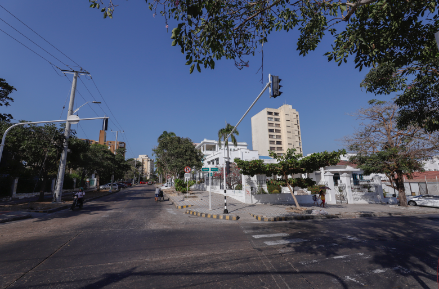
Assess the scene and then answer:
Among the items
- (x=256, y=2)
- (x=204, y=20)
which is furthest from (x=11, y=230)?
(x=256, y=2)

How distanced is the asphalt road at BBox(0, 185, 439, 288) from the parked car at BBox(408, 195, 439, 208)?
51.3ft

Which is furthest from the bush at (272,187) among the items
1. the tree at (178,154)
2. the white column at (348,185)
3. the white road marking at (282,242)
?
the tree at (178,154)

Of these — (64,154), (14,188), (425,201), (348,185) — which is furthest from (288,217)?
(14,188)

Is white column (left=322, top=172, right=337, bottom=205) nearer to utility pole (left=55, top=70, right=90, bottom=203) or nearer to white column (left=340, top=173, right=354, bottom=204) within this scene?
white column (left=340, top=173, right=354, bottom=204)

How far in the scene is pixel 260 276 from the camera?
425 cm

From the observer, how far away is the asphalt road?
4004 mm

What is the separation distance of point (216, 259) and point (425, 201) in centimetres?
2383

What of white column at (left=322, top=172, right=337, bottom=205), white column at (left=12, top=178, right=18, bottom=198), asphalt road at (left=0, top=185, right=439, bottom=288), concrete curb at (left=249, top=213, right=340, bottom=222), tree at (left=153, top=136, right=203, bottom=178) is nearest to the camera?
asphalt road at (left=0, top=185, right=439, bottom=288)

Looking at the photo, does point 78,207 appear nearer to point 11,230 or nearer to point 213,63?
point 11,230

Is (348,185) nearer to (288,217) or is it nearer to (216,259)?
(288,217)

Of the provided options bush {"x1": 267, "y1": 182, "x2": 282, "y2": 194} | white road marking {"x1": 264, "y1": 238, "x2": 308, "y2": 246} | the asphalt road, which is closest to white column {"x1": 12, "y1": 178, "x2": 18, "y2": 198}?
the asphalt road

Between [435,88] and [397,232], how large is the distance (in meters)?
5.95

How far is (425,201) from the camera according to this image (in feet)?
64.1

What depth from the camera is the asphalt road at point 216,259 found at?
4004 mm
